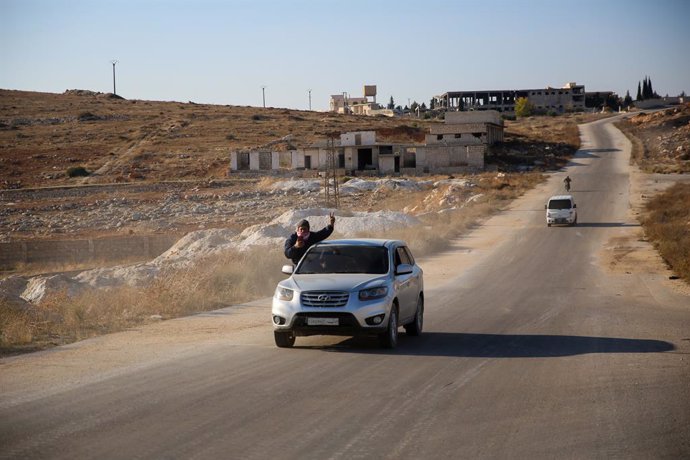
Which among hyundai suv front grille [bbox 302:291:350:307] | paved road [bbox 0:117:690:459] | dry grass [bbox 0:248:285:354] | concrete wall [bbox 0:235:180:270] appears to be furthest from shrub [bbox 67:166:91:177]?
hyundai suv front grille [bbox 302:291:350:307]

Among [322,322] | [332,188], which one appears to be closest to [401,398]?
[322,322]

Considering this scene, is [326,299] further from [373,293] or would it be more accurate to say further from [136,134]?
[136,134]

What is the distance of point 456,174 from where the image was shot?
94.9 m

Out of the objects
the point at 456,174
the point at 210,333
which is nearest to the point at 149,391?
the point at 210,333

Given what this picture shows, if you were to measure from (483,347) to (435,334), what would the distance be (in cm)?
177

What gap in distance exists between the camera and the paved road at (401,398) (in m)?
7.80

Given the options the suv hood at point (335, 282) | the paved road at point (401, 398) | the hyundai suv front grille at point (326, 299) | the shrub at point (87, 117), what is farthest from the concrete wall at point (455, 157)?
the hyundai suv front grille at point (326, 299)

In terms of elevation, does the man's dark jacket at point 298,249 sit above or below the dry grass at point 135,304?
above

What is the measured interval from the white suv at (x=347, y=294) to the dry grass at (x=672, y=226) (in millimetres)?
14369

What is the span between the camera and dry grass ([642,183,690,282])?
29781 millimetres

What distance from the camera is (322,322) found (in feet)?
42.6

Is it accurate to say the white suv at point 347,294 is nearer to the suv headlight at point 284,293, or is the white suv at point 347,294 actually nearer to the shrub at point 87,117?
the suv headlight at point 284,293

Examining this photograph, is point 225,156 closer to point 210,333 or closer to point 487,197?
point 487,197

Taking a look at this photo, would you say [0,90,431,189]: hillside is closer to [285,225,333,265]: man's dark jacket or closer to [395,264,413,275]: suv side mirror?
[285,225,333,265]: man's dark jacket
